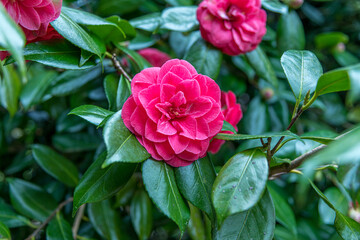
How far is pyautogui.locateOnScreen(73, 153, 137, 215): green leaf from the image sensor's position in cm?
64

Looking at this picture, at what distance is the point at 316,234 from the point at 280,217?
0.33 m

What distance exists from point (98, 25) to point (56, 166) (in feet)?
1.58

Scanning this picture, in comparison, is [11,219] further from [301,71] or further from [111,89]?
[301,71]

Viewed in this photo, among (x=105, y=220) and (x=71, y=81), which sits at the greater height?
(x=71, y=81)

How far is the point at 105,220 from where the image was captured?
0.91 metres

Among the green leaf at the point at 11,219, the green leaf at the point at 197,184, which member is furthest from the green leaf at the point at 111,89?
the green leaf at the point at 11,219

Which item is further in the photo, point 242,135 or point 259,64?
point 259,64

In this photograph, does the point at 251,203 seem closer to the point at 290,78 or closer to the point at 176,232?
the point at 290,78

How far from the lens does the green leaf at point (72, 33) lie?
2.11 ft

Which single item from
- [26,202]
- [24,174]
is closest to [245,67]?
Result: [26,202]

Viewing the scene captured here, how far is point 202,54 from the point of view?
2.89 feet

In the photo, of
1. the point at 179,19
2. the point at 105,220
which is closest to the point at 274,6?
the point at 179,19

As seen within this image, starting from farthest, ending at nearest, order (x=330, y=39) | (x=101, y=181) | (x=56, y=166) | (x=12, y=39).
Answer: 1. (x=330, y=39)
2. (x=56, y=166)
3. (x=101, y=181)
4. (x=12, y=39)

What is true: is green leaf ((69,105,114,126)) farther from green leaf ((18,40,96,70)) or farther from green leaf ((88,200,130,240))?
green leaf ((88,200,130,240))
